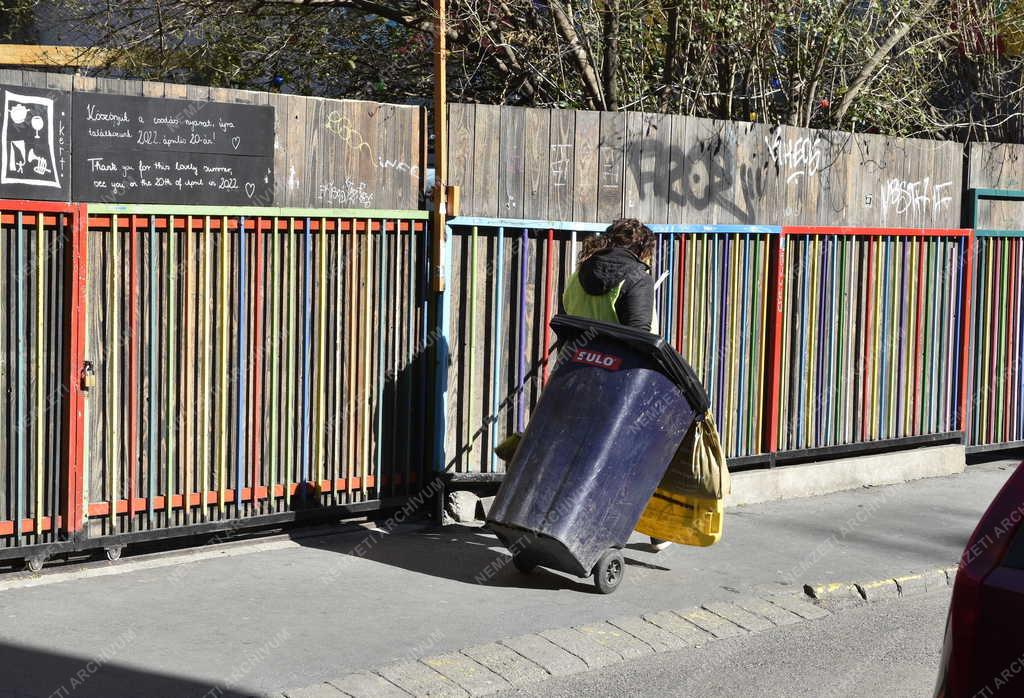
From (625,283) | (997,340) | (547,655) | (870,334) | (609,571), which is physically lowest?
(547,655)

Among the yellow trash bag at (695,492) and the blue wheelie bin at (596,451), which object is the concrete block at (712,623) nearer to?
the blue wheelie bin at (596,451)

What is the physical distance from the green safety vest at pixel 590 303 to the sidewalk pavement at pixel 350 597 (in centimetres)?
139

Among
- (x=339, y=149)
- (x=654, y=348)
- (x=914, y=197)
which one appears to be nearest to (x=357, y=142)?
(x=339, y=149)

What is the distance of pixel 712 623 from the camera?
21.0 feet

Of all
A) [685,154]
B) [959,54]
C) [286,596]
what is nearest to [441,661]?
[286,596]

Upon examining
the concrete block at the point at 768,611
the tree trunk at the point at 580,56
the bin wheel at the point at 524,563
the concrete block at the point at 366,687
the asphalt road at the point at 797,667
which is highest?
the tree trunk at the point at 580,56

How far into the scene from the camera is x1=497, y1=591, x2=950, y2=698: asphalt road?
218 inches

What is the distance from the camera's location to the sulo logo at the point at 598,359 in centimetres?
662

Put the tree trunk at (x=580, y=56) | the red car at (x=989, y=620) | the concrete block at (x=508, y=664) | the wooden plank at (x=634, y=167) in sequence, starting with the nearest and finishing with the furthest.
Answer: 1. the red car at (x=989, y=620)
2. the concrete block at (x=508, y=664)
3. the wooden plank at (x=634, y=167)
4. the tree trunk at (x=580, y=56)

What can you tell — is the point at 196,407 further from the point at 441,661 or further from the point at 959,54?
the point at 959,54

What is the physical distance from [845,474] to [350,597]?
4.52 meters

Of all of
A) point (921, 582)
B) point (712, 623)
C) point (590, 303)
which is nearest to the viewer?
point (712, 623)

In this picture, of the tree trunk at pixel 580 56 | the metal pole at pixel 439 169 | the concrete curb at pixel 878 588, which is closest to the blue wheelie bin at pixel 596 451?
the concrete curb at pixel 878 588

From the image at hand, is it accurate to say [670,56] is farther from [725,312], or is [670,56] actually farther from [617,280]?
[617,280]
